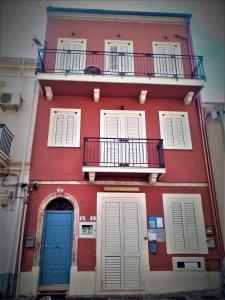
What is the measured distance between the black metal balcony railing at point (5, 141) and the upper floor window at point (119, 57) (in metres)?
4.71

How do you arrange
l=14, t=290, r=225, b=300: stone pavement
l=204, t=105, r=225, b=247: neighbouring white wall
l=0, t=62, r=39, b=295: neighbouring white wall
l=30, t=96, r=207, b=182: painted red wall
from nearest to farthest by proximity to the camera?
1. l=14, t=290, r=225, b=300: stone pavement
2. l=0, t=62, r=39, b=295: neighbouring white wall
3. l=204, t=105, r=225, b=247: neighbouring white wall
4. l=30, t=96, r=207, b=182: painted red wall

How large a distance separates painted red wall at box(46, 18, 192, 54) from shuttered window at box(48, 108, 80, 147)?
3.39 meters

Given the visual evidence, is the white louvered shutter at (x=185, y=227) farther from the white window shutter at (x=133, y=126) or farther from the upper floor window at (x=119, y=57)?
the upper floor window at (x=119, y=57)

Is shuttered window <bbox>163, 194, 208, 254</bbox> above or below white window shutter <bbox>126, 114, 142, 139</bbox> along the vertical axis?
below

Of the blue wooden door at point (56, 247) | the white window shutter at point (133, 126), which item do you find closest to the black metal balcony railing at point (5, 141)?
the blue wooden door at point (56, 247)

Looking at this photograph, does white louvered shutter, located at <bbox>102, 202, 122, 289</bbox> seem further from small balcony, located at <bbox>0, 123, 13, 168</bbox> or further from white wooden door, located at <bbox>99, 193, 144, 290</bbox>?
small balcony, located at <bbox>0, 123, 13, 168</bbox>

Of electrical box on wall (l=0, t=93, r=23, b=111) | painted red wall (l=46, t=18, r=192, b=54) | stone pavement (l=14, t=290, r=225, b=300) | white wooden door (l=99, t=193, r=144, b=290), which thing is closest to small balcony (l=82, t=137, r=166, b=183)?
white wooden door (l=99, t=193, r=144, b=290)

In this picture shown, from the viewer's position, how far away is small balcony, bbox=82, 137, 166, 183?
8023 millimetres

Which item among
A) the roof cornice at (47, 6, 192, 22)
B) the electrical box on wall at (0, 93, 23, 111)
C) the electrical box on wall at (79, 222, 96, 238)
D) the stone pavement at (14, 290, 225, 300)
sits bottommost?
the stone pavement at (14, 290, 225, 300)

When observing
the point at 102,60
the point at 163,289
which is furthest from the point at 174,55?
the point at 163,289

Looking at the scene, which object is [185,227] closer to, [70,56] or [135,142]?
[135,142]

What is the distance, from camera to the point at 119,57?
1049 cm

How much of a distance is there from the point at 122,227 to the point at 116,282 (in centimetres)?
168

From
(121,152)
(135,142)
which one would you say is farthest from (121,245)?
(135,142)
